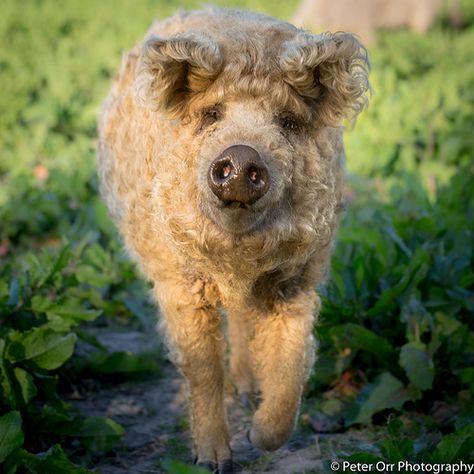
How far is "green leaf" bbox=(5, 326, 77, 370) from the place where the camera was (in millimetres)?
4551

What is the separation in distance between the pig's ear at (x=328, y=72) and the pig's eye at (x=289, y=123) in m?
0.11

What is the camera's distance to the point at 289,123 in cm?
391

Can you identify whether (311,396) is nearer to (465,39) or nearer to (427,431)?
(427,431)

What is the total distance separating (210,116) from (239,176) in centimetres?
55

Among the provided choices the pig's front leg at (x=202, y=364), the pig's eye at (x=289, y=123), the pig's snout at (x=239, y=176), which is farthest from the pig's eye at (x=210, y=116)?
the pig's front leg at (x=202, y=364)

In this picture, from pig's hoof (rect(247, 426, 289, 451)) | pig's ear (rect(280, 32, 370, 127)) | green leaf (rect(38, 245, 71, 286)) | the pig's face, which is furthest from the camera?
green leaf (rect(38, 245, 71, 286))

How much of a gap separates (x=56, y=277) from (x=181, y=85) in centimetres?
182

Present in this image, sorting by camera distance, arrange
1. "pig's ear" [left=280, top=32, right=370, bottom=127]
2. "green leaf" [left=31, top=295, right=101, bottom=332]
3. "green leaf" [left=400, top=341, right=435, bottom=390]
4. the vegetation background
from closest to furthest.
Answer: "pig's ear" [left=280, top=32, right=370, bottom=127] → the vegetation background → "green leaf" [left=400, top=341, right=435, bottom=390] → "green leaf" [left=31, top=295, right=101, bottom=332]

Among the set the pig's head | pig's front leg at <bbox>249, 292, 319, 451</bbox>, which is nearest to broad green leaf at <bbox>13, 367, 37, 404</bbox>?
pig's front leg at <bbox>249, 292, 319, 451</bbox>

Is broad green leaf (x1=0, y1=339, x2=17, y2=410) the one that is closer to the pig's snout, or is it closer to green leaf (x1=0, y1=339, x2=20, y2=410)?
green leaf (x1=0, y1=339, x2=20, y2=410)

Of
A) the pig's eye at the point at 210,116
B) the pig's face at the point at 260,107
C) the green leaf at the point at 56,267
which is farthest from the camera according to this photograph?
the green leaf at the point at 56,267

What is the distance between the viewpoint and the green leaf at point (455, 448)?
3896 mm

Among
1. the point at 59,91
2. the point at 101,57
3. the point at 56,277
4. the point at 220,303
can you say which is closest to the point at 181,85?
the point at 220,303

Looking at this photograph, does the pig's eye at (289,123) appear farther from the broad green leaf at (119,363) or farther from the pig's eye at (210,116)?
the broad green leaf at (119,363)
